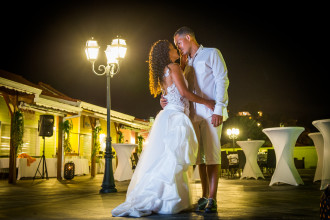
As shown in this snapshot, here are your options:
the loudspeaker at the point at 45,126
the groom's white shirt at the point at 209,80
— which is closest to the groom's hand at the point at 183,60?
the groom's white shirt at the point at 209,80

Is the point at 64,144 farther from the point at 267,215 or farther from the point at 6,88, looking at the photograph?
the point at 267,215

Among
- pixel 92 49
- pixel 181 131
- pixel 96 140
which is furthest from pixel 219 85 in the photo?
pixel 96 140

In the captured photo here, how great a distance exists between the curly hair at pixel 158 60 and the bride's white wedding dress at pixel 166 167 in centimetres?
19

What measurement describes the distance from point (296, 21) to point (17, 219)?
1983 cm

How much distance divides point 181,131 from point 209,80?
0.71 metres

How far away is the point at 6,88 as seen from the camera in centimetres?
1127

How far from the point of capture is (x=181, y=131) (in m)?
3.71

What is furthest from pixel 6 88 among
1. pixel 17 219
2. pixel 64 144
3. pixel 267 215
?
pixel 267 215

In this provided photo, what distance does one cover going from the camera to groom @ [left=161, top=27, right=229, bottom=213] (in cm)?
381

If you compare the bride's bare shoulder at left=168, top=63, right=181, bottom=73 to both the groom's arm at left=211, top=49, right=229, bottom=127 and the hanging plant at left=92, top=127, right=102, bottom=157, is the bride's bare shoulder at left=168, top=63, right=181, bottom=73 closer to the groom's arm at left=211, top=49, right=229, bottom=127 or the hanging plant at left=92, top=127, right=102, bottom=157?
the groom's arm at left=211, top=49, right=229, bottom=127

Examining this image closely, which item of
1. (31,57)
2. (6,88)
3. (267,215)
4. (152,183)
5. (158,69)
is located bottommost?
(267,215)

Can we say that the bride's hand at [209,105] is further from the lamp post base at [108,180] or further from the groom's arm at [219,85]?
the lamp post base at [108,180]

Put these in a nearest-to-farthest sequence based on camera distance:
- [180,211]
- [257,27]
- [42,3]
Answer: [180,211], [42,3], [257,27]

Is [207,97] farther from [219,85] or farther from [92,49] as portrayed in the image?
[92,49]
